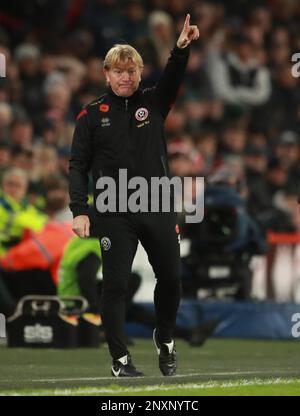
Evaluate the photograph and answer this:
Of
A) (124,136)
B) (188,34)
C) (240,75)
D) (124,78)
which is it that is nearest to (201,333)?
(124,136)

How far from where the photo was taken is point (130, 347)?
1412cm

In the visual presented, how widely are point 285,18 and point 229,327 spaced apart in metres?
10.3

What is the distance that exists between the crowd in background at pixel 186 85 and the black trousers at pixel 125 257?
272 inches

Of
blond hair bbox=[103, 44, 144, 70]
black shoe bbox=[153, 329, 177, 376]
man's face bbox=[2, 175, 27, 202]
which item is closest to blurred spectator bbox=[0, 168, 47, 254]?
man's face bbox=[2, 175, 27, 202]

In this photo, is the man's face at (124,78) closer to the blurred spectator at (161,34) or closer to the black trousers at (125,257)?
the black trousers at (125,257)

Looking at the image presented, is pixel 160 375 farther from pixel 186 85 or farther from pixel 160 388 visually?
pixel 186 85

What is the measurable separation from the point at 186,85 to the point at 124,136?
12597 mm

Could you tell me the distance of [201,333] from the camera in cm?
1434

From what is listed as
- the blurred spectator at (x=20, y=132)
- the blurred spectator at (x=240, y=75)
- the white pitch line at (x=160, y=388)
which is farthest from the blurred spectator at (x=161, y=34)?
the white pitch line at (x=160, y=388)

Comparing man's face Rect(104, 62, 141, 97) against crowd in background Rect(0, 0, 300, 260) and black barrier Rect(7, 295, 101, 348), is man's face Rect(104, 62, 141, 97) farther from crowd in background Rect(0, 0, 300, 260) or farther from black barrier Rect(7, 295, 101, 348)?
crowd in background Rect(0, 0, 300, 260)

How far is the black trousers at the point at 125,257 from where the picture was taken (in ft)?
32.3

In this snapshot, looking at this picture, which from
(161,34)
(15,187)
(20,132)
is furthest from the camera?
(161,34)

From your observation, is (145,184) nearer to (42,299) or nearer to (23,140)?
(42,299)

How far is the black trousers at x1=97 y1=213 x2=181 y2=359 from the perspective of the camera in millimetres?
9836
